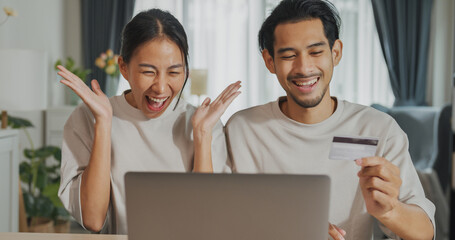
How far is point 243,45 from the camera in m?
4.97

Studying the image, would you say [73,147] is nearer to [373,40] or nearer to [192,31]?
[192,31]

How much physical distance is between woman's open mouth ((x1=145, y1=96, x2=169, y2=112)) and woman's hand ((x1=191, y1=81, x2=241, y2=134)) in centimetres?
11

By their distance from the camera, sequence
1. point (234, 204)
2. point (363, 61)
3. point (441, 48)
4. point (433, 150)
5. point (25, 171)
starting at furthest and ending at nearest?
1. point (363, 61)
2. point (441, 48)
3. point (433, 150)
4. point (25, 171)
5. point (234, 204)

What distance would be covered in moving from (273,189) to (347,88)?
13.6ft

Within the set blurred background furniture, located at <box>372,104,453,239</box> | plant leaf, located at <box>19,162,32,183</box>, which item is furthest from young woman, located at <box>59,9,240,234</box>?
blurred background furniture, located at <box>372,104,453,239</box>

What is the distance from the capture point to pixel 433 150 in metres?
3.87

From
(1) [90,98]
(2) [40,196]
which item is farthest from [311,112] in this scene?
(2) [40,196]

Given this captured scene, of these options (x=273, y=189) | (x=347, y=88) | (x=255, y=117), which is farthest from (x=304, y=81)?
(x=347, y=88)

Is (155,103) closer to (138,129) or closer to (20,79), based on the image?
(138,129)

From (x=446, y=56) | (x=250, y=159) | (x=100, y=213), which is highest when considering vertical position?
(x=446, y=56)

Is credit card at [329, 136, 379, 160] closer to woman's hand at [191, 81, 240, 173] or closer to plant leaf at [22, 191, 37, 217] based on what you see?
woman's hand at [191, 81, 240, 173]

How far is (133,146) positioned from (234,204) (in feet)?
2.40

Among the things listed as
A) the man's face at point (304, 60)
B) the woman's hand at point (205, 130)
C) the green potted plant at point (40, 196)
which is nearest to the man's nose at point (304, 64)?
the man's face at point (304, 60)

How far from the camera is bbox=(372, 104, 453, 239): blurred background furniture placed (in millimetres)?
3471
